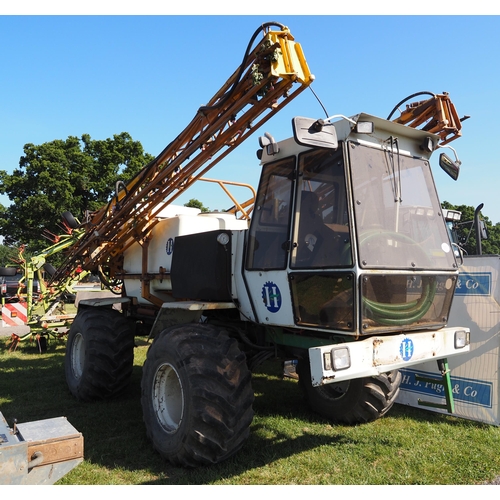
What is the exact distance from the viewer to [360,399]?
15.4 feet

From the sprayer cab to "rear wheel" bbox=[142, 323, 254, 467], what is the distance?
1.79 ft

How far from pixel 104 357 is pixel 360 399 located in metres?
3.03

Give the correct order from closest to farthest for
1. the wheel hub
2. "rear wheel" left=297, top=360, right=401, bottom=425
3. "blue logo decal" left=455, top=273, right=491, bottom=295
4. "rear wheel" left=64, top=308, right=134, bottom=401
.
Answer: the wheel hub
"rear wheel" left=297, top=360, right=401, bottom=425
"blue logo decal" left=455, top=273, right=491, bottom=295
"rear wheel" left=64, top=308, right=134, bottom=401

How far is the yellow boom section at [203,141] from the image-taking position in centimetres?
382

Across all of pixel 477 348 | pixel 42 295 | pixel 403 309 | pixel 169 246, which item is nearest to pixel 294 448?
pixel 403 309

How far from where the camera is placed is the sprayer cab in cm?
338

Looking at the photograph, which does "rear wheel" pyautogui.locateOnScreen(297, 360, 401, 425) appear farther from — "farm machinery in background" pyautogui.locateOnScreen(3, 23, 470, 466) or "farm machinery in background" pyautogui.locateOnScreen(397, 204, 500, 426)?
"farm machinery in background" pyautogui.locateOnScreen(397, 204, 500, 426)

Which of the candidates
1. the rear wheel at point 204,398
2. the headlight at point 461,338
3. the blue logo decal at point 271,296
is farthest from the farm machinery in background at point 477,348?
the rear wheel at point 204,398

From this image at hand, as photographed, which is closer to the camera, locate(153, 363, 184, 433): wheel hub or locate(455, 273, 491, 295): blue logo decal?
locate(153, 363, 184, 433): wheel hub

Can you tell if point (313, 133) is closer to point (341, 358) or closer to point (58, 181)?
point (341, 358)

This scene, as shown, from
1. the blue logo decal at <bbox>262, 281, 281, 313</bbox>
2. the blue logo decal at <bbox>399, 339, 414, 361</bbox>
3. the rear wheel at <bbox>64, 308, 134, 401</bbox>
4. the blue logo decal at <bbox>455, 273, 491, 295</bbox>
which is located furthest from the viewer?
the rear wheel at <bbox>64, 308, 134, 401</bbox>

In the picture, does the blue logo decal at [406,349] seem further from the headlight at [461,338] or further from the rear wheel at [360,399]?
the rear wheel at [360,399]

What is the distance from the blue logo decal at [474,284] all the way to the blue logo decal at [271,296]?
8.78ft

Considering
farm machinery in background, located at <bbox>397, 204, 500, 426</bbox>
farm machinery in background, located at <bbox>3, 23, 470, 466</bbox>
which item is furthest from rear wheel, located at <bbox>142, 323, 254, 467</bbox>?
farm machinery in background, located at <bbox>397, 204, 500, 426</bbox>
